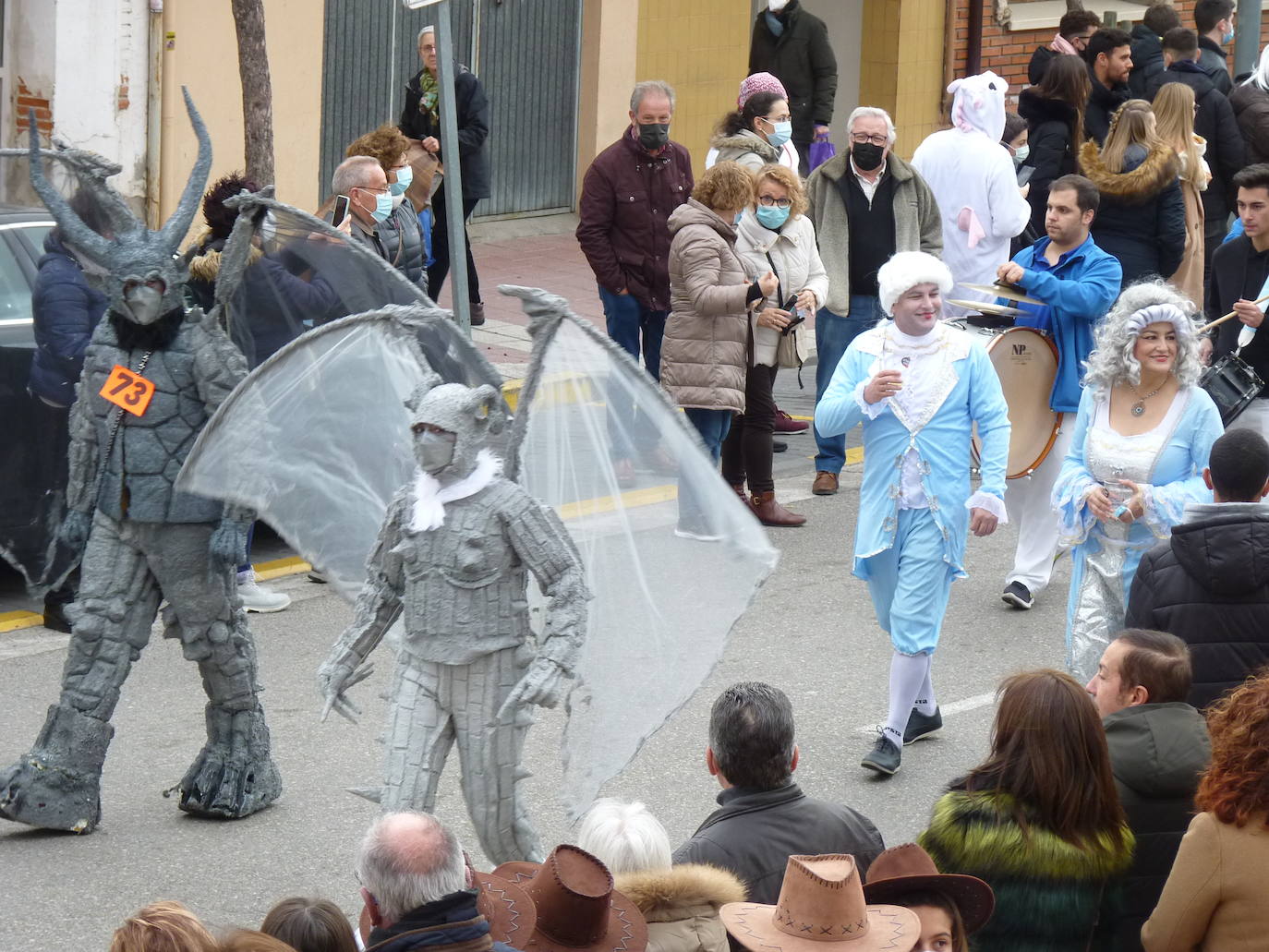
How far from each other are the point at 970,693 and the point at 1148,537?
1552 millimetres

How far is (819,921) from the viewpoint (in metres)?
3.57

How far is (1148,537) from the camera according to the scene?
6.46 metres

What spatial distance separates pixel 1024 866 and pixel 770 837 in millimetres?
559

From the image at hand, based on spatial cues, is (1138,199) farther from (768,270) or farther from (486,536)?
(486,536)

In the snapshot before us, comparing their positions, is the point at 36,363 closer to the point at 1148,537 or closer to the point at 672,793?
the point at 672,793

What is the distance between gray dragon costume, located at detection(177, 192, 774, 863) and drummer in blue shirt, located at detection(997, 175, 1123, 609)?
3.54m

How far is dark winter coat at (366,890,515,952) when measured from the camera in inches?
138

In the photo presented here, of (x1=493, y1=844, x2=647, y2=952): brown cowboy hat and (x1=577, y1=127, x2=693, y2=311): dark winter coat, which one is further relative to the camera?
(x1=577, y1=127, x2=693, y2=311): dark winter coat

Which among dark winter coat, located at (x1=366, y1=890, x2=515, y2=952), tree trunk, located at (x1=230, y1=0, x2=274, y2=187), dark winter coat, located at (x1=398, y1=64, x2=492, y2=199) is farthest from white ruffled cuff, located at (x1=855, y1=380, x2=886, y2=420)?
dark winter coat, located at (x1=398, y1=64, x2=492, y2=199)

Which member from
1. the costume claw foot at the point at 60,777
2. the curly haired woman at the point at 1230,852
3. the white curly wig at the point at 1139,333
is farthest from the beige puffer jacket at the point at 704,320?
the curly haired woman at the point at 1230,852

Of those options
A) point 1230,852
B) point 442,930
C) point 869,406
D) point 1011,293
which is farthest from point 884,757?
point 442,930

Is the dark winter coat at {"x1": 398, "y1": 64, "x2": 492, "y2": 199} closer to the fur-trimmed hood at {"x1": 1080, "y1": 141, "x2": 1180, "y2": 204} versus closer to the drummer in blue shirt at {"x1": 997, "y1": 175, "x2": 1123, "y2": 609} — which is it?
the fur-trimmed hood at {"x1": 1080, "y1": 141, "x2": 1180, "y2": 204}

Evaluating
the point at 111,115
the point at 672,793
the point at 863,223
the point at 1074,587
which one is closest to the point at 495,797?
the point at 672,793

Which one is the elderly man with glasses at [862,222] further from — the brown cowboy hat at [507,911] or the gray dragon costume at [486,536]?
the brown cowboy hat at [507,911]
